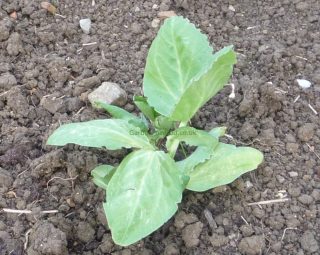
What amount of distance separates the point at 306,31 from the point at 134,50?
68 centimetres

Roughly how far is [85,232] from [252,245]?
477mm

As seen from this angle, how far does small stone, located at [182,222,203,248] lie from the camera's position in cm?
160

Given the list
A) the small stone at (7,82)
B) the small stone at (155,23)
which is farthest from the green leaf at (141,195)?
the small stone at (155,23)

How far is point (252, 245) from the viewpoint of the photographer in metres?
1.59

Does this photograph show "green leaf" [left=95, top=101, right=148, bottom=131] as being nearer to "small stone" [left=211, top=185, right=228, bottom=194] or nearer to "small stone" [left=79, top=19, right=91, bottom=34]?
"small stone" [left=211, top=185, right=228, bottom=194]

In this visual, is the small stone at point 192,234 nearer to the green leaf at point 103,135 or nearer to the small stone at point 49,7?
the green leaf at point 103,135

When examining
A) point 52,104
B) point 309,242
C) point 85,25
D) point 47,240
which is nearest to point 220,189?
point 309,242

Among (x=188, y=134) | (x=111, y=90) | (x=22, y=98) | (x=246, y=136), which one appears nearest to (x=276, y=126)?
(x=246, y=136)

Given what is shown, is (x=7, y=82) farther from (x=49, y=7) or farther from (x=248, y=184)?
(x=248, y=184)

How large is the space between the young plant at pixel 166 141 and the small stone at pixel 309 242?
255 millimetres

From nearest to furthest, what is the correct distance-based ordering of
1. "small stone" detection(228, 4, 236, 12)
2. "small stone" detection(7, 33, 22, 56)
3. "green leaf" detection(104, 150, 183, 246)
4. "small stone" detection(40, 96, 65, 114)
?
"green leaf" detection(104, 150, 183, 246) → "small stone" detection(40, 96, 65, 114) → "small stone" detection(7, 33, 22, 56) → "small stone" detection(228, 4, 236, 12)

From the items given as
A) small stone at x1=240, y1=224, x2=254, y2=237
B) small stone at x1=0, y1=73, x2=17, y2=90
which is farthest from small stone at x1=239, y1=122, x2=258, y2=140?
small stone at x1=0, y1=73, x2=17, y2=90

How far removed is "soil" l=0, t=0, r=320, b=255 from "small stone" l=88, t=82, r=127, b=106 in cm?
5

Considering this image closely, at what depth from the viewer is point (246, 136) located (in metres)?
1.83
